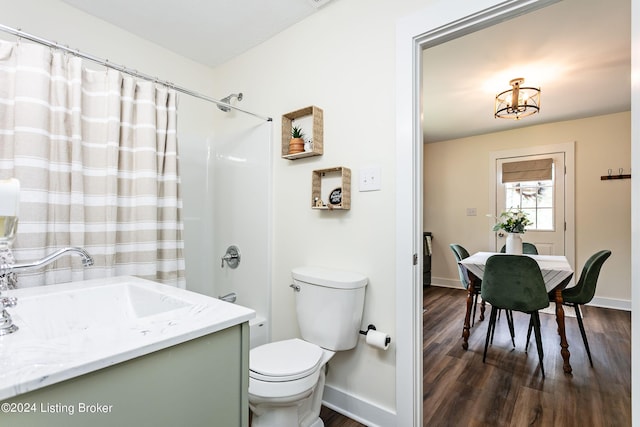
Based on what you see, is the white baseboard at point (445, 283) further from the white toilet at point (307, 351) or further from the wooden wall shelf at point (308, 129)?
the wooden wall shelf at point (308, 129)

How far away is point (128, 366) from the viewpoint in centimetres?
62

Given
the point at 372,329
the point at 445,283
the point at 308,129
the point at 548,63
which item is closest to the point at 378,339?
the point at 372,329

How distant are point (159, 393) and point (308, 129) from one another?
1532 mm

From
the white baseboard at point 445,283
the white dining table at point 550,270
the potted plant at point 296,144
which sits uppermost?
the potted plant at point 296,144

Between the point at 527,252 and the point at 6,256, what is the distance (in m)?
3.88

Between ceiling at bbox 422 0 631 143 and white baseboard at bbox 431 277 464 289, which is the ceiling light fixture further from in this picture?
white baseboard at bbox 431 277 464 289

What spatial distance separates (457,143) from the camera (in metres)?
4.62

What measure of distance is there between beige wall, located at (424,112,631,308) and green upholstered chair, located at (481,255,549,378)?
2.30 m

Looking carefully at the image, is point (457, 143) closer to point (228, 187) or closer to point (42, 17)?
point (228, 187)

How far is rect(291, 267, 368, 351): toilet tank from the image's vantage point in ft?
4.87

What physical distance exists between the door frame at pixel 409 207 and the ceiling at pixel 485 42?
665mm

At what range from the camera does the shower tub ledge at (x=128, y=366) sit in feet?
1.74

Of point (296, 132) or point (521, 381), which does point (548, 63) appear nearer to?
point (296, 132)

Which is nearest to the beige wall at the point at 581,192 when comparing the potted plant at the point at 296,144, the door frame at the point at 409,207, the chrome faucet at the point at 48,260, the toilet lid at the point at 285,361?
the door frame at the point at 409,207
